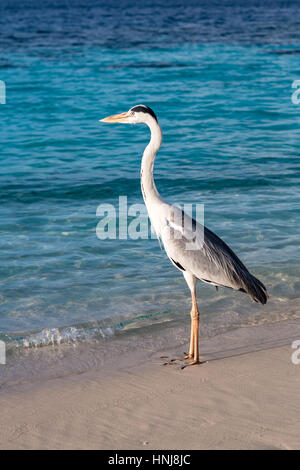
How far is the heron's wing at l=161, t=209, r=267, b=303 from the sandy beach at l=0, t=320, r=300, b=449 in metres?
0.56

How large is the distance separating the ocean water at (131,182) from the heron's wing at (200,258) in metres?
0.76

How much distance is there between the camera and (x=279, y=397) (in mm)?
4816

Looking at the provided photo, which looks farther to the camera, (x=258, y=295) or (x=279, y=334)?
(x=279, y=334)

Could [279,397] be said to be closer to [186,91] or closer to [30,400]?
[30,400]

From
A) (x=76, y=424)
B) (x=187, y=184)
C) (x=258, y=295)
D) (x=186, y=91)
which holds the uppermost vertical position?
(x=186, y=91)

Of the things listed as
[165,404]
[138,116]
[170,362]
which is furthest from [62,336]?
[138,116]

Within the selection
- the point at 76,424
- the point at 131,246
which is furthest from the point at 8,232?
the point at 76,424

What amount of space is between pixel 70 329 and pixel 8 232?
3272 mm

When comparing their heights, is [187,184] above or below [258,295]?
above
